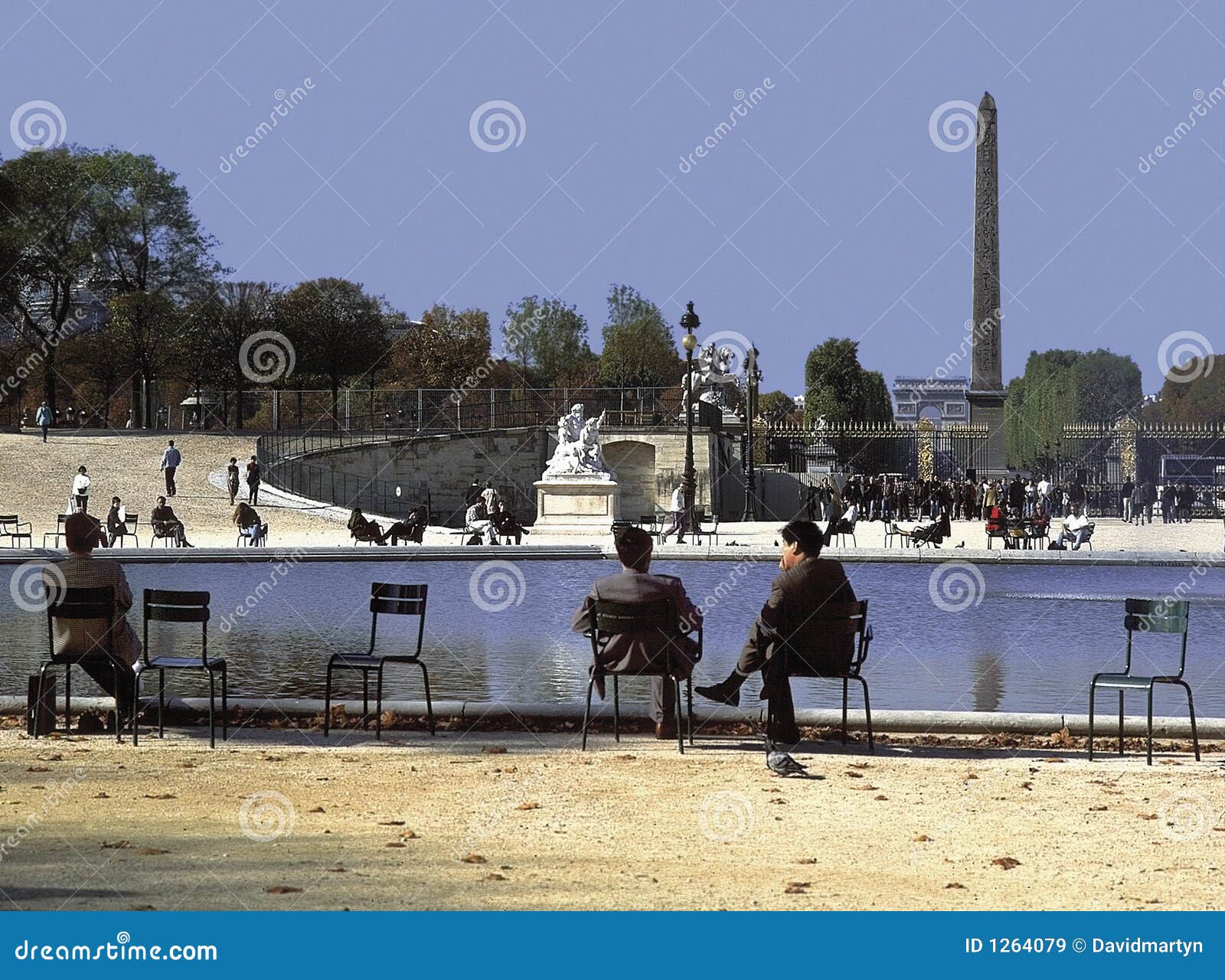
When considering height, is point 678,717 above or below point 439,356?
below

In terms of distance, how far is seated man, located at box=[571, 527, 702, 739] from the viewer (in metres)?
9.08

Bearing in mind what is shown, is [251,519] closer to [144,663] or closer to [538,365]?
[144,663]

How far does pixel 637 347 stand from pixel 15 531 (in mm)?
49340

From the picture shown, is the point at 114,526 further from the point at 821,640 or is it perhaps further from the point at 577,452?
the point at 821,640

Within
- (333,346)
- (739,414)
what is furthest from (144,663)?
(333,346)

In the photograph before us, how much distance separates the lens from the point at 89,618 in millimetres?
9227

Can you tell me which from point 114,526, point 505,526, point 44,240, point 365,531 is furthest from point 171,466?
point 44,240

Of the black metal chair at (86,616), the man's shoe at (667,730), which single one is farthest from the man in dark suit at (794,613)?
the black metal chair at (86,616)

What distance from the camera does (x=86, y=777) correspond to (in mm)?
8211

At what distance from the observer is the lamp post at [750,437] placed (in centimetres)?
5094

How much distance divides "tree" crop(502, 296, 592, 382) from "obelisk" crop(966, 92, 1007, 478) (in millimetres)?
28261

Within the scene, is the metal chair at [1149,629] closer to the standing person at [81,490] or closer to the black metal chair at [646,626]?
the black metal chair at [646,626]

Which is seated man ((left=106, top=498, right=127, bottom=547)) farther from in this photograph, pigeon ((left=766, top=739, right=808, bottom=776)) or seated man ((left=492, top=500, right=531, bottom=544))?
pigeon ((left=766, top=739, right=808, bottom=776))

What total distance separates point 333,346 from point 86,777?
67508 millimetres
